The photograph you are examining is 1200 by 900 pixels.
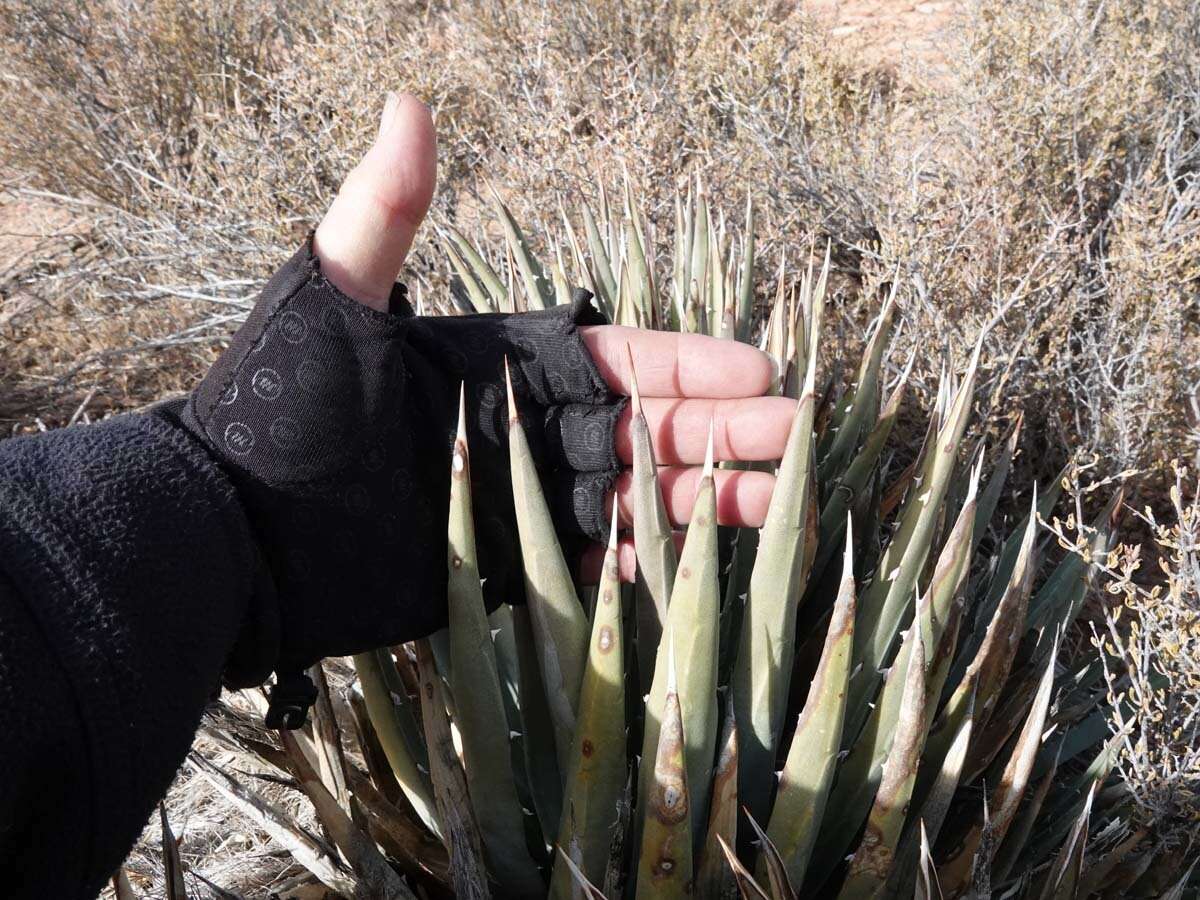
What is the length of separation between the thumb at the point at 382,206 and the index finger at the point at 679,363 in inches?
11.8

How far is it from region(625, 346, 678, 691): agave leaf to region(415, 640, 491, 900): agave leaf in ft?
0.72

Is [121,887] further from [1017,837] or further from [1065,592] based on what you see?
[1065,592]

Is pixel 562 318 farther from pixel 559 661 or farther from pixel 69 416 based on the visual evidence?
pixel 69 416

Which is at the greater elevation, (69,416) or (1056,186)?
(1056,186)

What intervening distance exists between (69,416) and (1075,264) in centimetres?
328

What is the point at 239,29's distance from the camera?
4.99m

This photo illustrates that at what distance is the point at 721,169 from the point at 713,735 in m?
2.87

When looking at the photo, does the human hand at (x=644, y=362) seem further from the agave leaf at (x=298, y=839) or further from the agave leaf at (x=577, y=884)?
the agave leaf at (x=298, y=839)

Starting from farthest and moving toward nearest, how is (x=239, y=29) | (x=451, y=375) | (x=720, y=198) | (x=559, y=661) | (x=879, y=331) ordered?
(x=239, y=29) → (x=720, y=198) → (x=879, y=331) → (x=451, y=375) → (x=559, y=661)

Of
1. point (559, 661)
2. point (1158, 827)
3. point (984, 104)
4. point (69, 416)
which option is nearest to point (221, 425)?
point (559, 661)

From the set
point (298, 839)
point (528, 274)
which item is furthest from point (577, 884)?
point (528, 274)

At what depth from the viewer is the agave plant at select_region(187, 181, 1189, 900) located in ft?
2.96

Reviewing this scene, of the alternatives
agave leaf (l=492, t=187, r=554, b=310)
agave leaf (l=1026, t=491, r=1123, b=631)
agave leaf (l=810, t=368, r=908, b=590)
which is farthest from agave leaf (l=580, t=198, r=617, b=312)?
agave leaf (l=1026, t=491, r=1123, b=631)

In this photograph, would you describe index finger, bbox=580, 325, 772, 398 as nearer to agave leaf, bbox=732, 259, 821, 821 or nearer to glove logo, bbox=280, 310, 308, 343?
agave leaf, bbox=732, 259, 821, 821
